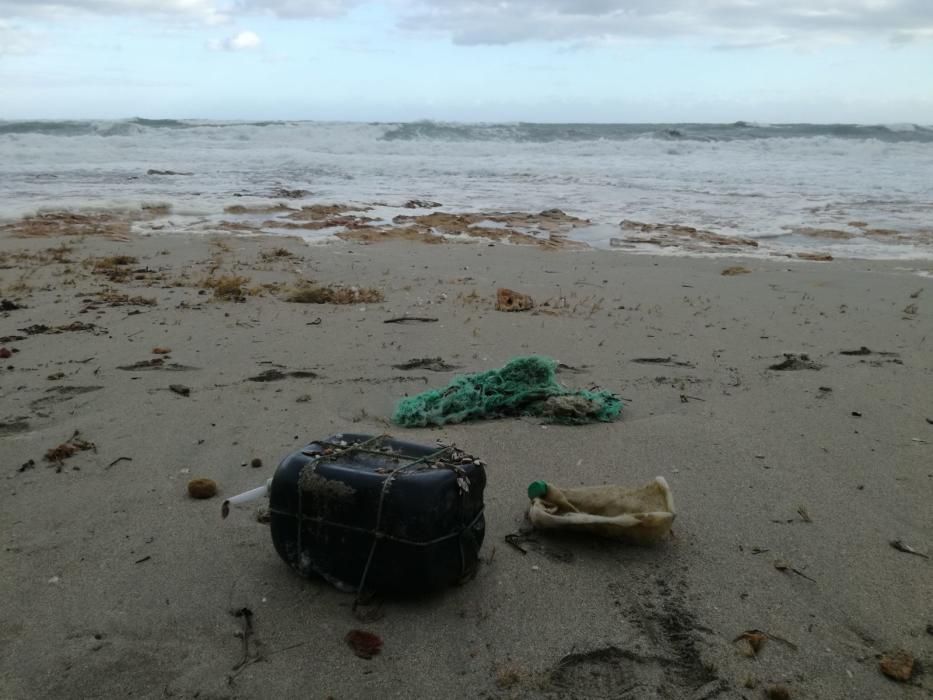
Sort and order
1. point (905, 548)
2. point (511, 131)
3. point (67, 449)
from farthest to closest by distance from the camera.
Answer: point (511, 131) → point (67, 449) → point (905, 548)

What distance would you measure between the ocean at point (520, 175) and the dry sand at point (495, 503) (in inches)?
175

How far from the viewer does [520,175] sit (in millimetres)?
20047

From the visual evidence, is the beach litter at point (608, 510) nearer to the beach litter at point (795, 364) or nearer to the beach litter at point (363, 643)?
the beach litter at point (363, 643)

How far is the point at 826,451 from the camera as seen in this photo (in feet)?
11.1

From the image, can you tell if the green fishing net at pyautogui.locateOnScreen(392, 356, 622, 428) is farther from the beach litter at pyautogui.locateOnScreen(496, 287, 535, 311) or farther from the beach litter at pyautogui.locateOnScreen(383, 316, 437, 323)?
the beach litter at pyautogui.locateOnScreen(496, 287, 535, 311)

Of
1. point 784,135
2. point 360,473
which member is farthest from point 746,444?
point 784,135

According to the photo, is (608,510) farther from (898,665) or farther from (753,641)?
(898,665)

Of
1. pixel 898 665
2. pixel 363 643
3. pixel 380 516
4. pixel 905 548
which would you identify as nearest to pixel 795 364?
pixel 905 548

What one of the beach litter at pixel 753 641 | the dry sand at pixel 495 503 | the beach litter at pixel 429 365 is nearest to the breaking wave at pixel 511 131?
the dry sand at pixel 495 503

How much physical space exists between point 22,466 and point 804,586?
9.80 ft

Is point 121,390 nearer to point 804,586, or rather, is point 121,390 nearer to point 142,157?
point 804,586

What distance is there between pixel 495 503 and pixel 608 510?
0.44m

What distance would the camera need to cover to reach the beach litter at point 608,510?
256 cm

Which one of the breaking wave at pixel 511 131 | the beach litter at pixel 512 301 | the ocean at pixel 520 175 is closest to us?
the beach litter at pixel 512 301
